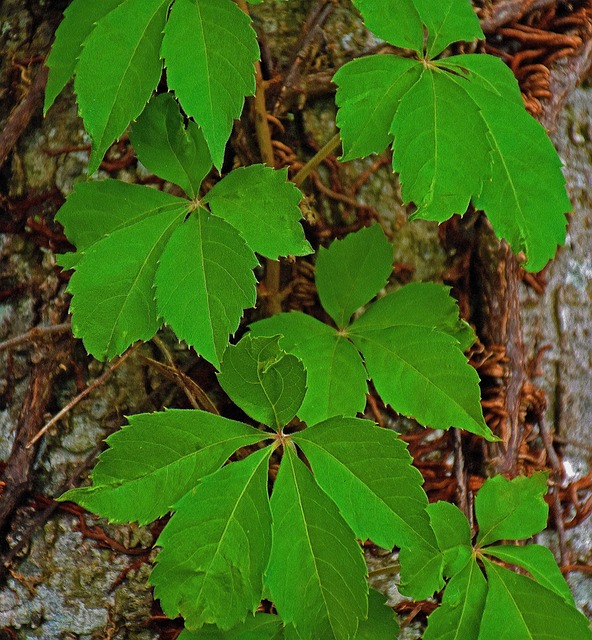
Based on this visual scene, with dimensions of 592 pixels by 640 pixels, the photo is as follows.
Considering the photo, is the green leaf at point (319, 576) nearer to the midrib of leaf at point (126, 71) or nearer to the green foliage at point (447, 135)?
the green foliage at point (447, 135)

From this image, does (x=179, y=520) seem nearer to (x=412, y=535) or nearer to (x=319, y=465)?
(x=319, y=465)

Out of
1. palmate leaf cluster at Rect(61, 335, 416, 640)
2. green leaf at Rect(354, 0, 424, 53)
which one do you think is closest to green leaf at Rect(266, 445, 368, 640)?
palmate leaf cluster at Rect(61, 335, 416, 640)

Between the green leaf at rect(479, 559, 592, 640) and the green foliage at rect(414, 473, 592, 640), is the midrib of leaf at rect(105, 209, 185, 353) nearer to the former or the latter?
the green foliage at rect(414, 473, 592, 640)

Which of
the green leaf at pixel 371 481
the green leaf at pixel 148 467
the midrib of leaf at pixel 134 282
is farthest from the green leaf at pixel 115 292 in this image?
the green leaf at pixel 371 481

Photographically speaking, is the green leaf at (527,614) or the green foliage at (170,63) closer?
the green foliage at (170,63)

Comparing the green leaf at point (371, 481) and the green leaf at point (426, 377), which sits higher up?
the green leaf at point (426, 377)

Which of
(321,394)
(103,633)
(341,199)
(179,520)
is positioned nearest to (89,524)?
(103,633)

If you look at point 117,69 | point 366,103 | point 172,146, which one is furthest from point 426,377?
point 117,69
